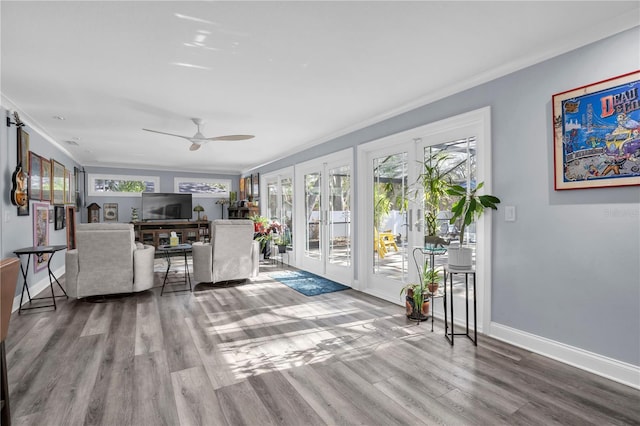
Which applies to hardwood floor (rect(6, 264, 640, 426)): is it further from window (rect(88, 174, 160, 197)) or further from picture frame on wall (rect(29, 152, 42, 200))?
window (rect(88, 174, 160, 197))

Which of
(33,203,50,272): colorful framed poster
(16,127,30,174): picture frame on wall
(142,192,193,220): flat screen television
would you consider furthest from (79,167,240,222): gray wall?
(16,127,30,174): picture frame on wall

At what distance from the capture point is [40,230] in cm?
462

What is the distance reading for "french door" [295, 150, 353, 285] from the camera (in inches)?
198

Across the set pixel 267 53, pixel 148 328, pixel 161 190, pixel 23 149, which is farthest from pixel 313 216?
pixel 161 190

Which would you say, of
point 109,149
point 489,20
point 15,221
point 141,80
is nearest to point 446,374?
point 489,20

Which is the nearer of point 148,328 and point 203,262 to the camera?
point 148,328

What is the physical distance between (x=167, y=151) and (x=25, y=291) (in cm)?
340

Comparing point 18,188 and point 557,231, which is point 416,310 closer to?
point 557,231

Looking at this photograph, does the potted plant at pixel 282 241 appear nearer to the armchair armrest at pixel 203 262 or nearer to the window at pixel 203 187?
the armchair armrest at pixel 203 262

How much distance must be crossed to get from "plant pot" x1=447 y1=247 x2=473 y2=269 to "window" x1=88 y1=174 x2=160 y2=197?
830 cm

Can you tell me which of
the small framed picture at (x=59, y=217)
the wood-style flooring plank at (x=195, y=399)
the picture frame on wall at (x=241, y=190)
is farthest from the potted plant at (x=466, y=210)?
the picture frame on wall at (x=241, y=190)

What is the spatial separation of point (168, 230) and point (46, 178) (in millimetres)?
3818

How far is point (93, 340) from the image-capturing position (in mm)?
2885

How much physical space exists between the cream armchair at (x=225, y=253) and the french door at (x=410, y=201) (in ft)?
5.87
